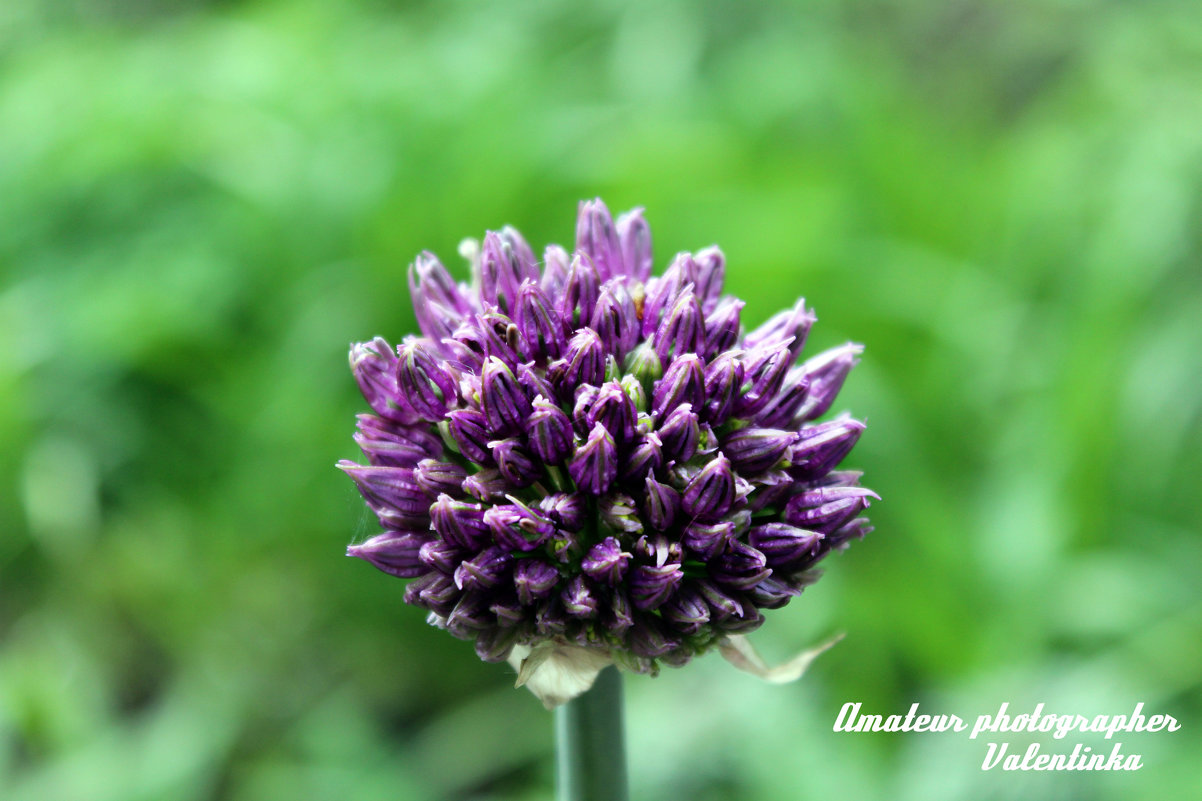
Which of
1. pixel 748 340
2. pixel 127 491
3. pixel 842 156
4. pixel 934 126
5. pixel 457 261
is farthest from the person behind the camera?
pixel 934 126

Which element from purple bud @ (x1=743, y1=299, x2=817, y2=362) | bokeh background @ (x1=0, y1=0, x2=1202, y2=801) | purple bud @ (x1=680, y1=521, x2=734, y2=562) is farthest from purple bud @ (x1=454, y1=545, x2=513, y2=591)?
bokeh background @ (x1=0, y1=0, x2=1202, y2=801)

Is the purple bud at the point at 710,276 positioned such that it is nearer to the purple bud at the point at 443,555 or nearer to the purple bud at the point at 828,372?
the purple bud at the point at 828,372

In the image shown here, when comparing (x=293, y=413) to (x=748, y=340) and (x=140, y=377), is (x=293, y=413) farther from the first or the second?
(x=748, y=340)

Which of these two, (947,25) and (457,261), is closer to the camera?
(457,261)

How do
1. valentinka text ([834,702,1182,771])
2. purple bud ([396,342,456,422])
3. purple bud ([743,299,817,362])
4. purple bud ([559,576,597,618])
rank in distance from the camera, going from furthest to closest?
valentinka text ([834,702,1182,771]) → purple bud ([743,299,817,362]) → purple bud ([396,342,456,422]) → purple bud ([559,576,597,618])

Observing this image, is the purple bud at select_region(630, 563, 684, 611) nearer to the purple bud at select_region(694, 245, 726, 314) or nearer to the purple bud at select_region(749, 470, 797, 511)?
the purple bud at select_region(749, 470, 797, 511)

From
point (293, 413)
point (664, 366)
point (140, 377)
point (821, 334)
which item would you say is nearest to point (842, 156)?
point (821, 334)

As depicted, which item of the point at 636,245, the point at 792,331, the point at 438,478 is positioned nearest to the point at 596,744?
the point at 438,478
